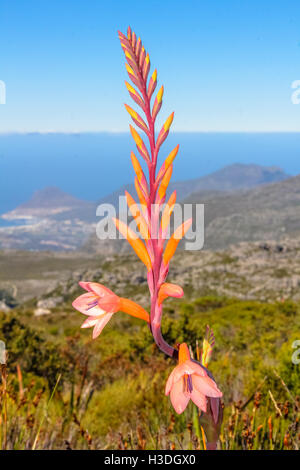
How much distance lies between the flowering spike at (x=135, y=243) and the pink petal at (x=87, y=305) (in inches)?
6.5

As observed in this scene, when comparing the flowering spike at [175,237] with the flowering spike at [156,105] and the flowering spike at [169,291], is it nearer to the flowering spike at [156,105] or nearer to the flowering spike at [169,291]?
the flowering spike at [169,291]

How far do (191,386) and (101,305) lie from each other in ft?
0.87

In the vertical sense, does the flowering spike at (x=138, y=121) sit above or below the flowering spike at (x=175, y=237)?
above

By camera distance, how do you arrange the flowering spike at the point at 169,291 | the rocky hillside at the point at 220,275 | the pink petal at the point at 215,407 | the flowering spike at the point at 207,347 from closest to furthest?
the flowering spike at the point at 169,291 < the pink petal at the point at 215,407 < the flowering spike at the point at 207,347 < the rocky hillside at the point at 220,275

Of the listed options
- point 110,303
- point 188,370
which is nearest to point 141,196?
point 110,303

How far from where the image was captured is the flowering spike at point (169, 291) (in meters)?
0.74

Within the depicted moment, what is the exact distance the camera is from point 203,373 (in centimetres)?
80

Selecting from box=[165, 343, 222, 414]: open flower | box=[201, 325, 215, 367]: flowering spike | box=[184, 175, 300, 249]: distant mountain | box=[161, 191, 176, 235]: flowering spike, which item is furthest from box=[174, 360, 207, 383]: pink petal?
box=[184, 175, 300, 249]: distant mountain

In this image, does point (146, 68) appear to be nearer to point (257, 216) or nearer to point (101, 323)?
point (101, 323)

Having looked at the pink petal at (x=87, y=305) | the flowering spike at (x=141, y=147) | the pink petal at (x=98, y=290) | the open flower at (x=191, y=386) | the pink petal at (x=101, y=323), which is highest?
the flowering spike at (x=141, y=147)

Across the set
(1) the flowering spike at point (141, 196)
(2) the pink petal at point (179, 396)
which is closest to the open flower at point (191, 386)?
(2) the pink petal at point (179, 396)

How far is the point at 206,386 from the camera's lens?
0.80 meters

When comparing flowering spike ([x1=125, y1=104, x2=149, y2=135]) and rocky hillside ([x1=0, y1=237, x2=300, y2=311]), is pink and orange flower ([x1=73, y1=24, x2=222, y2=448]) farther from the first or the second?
rocky hillside ([x1=0, y1=237, x2=300, y2=311])

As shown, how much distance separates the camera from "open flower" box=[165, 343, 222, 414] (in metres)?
0.78
